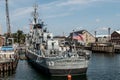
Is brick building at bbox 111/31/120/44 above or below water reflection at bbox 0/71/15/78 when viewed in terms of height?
above

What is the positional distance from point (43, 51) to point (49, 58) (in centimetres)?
697

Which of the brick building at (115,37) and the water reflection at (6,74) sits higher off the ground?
the brick building at (115,37)

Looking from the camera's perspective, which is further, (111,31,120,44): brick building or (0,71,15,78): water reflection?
(111,31,120,44): brick building

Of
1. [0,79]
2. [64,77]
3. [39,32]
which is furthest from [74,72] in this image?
[39,32]

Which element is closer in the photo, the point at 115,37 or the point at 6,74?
the point at 6,74

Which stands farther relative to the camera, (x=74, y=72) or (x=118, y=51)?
(x=118, y=51)

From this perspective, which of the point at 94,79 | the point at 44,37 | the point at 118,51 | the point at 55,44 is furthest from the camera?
the point at 118,51

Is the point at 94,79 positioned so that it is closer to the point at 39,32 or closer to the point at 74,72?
the point at 74,72

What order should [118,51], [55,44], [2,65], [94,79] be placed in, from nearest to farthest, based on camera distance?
[94,79] → [2,65] → [55,44] → [118,51]

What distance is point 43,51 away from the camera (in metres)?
57.7

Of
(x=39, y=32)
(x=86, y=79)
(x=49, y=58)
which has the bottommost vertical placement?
(x=86, y=79)

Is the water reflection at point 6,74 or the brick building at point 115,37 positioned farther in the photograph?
the brick building at point 115,37

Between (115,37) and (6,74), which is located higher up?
(115,37)

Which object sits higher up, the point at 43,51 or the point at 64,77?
the point at 43,51
